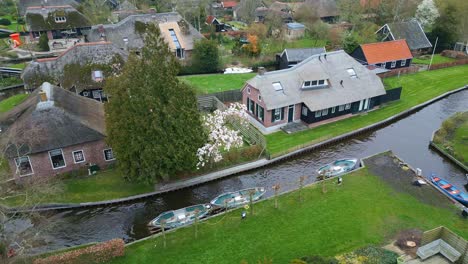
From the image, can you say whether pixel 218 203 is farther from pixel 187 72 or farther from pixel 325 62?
pixel 187 72

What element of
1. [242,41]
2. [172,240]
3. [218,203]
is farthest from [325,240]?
[242,41]

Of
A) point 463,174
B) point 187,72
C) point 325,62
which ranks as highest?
point 325,62

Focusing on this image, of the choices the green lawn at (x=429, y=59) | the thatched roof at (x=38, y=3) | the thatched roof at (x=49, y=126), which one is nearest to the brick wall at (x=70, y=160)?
the thatched roof at (x=49, y=126)

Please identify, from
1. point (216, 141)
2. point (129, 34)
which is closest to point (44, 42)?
point (129, 34)

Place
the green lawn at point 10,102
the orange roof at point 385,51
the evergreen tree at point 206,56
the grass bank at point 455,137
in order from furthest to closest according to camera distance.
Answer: the evergreen tree at point 206,56 → the orange roof at point 385,51 → the green lawn at point 10,102 → the grass bank at point 455,137

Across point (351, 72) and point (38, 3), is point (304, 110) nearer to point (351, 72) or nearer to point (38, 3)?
point (351, 72)

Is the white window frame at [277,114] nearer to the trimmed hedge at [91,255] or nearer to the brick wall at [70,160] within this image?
the brick wall at [70,160]
